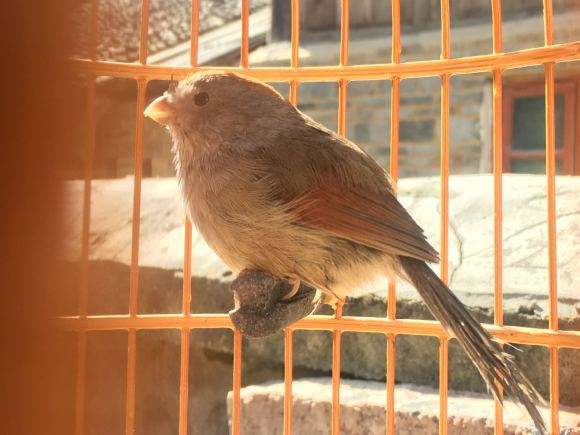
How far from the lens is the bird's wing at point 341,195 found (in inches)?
65.5

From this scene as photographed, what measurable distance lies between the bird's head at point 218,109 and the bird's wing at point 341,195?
10cm

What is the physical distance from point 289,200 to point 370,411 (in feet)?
4.70

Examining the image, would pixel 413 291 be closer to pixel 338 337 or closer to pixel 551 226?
pixel 338 337

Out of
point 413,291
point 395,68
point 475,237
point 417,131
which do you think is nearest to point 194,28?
point 395,68

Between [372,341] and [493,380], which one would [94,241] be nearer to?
[372,341]

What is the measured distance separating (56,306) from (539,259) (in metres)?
3.19

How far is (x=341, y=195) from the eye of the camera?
1706mm

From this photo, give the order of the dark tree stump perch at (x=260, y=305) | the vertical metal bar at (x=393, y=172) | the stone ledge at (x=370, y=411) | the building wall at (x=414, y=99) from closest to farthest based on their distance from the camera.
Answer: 1. the dark tree stump perch at (x=260, y=305)
2. the vertical metal bar at (x=393, y=172)
3. the stone ledge at (x=370, y=411)
4. the building wall at (x=414, y=99)

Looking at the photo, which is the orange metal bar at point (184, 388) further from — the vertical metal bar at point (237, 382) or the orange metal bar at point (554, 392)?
the orange metal bar at point (554, 392)

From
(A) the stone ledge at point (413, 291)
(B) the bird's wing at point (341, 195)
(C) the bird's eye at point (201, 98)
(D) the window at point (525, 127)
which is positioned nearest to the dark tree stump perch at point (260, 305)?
(B) the bird's wing at point (341, 195)

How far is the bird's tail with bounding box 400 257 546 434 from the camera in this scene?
4.79 ft

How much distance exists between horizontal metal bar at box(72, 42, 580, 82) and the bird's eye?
0.35 feet

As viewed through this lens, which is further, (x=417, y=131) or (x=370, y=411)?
(x=417, y=131)

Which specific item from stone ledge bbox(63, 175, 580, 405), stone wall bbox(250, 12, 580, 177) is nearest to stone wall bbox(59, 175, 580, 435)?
stone ledge bbox(63, 175, 580, 405)
